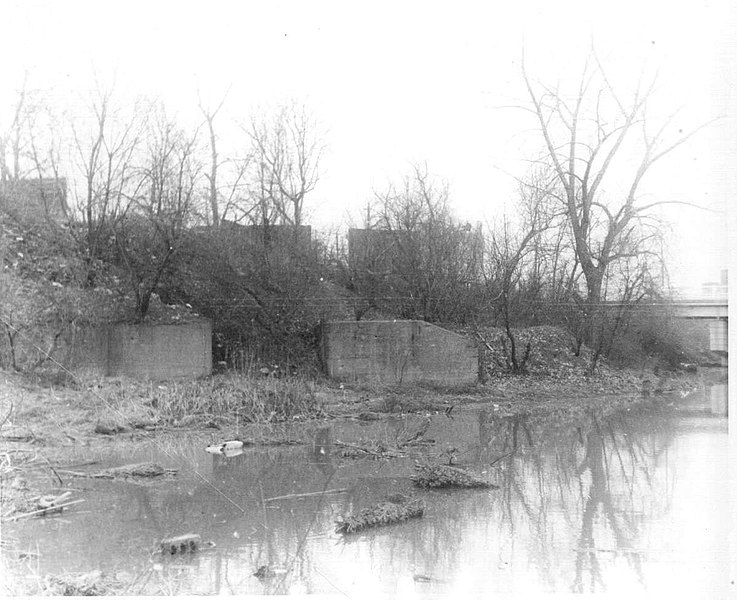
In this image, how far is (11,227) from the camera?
1347cm

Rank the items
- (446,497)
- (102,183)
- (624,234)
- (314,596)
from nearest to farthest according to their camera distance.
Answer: (314,596) → (446,497) → (102,183) → (624,234)

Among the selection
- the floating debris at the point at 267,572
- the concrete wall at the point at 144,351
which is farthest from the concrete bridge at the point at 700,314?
the concrete wall at the point at 144,351

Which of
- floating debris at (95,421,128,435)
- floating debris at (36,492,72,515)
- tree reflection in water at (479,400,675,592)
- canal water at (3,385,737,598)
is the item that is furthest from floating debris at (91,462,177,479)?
tree reflection in water at (479,400,675,592)

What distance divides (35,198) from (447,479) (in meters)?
10.4

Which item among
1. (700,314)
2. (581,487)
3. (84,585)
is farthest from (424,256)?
(84,585)

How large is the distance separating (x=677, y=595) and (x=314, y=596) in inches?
108

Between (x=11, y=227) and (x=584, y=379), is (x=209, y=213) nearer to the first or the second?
(x=11, y=227)

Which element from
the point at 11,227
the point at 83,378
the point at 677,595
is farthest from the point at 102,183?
the point at 677,595

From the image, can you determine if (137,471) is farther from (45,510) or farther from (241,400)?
(241,400)

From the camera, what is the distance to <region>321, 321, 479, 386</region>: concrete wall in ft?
52.4

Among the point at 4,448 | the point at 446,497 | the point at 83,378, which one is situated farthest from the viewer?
the point at 83,378

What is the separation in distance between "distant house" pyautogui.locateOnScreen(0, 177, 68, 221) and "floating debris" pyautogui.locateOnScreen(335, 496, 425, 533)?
1029 cm

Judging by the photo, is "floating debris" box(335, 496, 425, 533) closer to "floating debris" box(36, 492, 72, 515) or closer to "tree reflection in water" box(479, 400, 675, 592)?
"tree reflection in water" box(479, 400, 675, 592)

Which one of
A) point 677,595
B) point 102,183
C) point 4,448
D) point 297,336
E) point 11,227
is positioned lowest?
point 677,595
